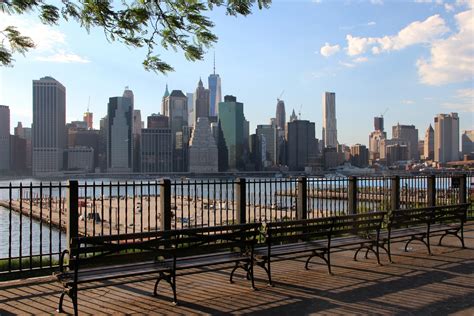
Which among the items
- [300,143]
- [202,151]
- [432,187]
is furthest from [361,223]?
[300,143]

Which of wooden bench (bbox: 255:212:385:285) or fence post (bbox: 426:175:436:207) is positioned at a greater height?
fence post (bbox: 426:175:436:207)

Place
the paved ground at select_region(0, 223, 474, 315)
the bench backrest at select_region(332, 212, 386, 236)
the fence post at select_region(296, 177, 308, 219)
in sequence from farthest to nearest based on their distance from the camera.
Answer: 1. the fence post at select_region(296, 177, 308, 219)
2. the bench backrest at select_region(332, 212, 386, 236)
3. the paved ground at select_region(0, 223, 474, 315)

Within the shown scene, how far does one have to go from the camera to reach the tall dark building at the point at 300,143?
168 metres

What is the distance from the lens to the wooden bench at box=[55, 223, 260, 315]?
529cm

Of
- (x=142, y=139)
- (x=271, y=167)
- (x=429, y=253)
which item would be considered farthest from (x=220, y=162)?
(x=429, y=253)

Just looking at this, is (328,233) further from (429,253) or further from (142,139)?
(142,139)

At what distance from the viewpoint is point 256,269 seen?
7707mm

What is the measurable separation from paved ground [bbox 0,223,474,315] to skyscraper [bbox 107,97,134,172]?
154851 mm

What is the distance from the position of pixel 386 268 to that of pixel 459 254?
220 cm

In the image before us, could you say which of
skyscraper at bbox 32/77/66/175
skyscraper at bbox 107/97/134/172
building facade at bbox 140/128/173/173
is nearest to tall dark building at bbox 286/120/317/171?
building facade at bbox 140/128/173/173

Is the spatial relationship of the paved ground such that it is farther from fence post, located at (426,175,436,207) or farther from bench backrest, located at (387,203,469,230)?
fence post, located at (426,175,436,207)

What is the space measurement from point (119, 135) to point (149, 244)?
600 feet

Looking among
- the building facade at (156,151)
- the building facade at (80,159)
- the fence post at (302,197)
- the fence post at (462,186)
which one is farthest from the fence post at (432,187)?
the building facade at (80,159)

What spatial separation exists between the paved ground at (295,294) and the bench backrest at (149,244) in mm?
546
